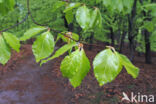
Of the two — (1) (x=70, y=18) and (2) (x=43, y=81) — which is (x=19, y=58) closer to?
(2) (x=43, y=81)

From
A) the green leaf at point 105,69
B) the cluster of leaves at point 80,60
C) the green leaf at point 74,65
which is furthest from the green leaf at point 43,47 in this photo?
the green leaf at point 105,69

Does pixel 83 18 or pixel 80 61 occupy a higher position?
pixel 83 18

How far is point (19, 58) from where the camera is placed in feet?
34.0

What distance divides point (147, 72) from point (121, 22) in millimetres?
3113

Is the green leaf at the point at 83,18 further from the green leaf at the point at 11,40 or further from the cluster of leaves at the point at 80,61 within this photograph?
the green leaf at the point at 11,40

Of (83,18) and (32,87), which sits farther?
(32,87)

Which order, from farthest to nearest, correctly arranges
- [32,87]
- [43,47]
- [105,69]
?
[32,87] < [43,47] < [105,69]

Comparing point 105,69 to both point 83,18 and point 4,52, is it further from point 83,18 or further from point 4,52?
point 4,52

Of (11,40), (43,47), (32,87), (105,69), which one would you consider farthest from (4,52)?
(32,87)

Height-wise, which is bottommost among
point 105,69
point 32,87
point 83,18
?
point 32,87

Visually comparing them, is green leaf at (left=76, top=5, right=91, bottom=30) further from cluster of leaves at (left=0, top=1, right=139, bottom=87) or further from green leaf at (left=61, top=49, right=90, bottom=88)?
green leaf at (left=61, top=49, right=90, bottom=88)

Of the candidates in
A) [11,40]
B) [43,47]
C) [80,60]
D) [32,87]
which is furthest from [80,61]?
[32,87]

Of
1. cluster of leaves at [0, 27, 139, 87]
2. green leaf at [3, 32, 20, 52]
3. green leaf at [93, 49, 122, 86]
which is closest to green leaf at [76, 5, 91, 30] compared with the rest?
cluster of leaves at [0, 27, 139, 87]

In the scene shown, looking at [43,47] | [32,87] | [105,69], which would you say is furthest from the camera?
[32,87]
